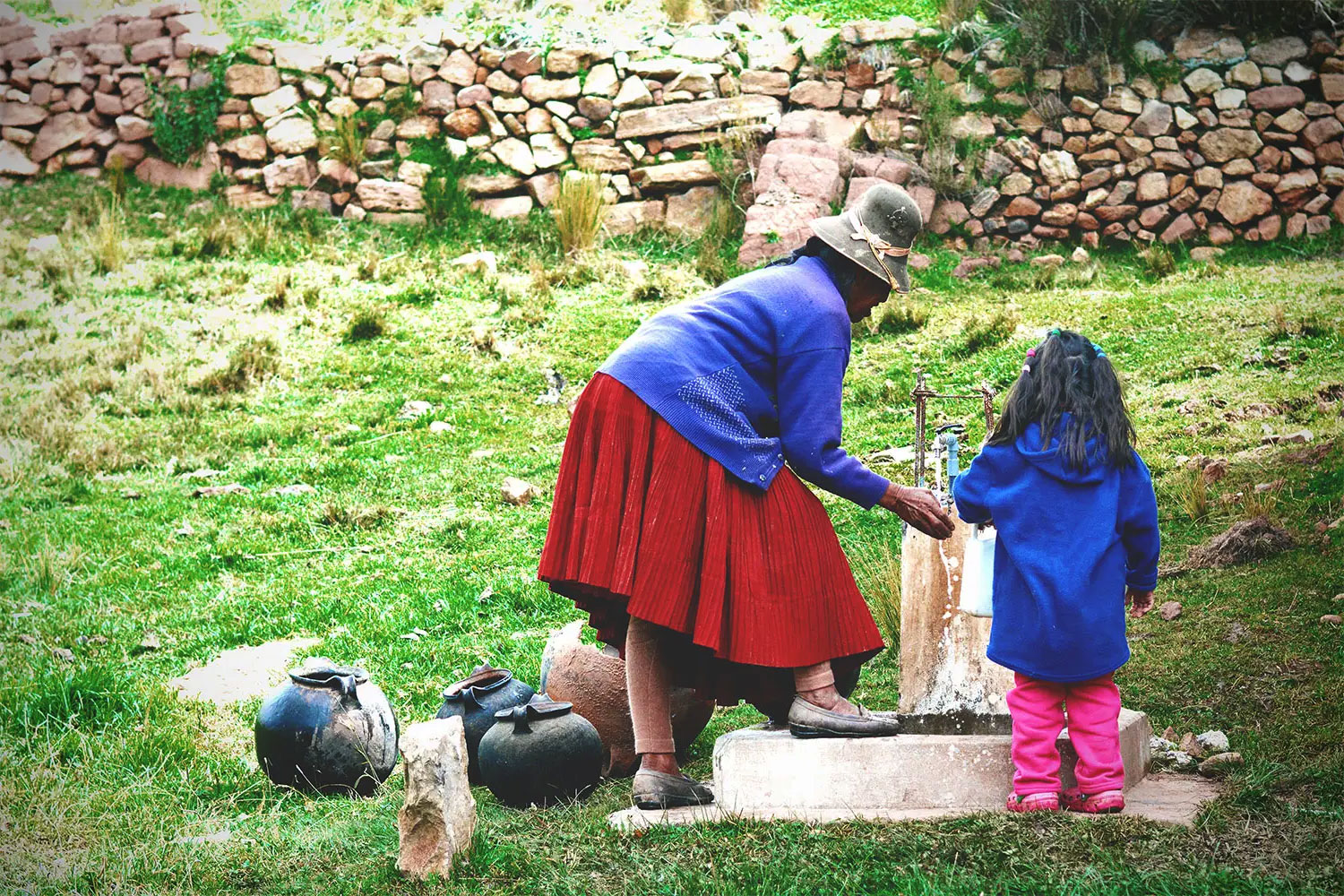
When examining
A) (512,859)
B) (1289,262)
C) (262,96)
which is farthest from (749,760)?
(262,96)

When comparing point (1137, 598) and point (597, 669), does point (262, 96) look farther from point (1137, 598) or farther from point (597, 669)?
point (1137, 598)

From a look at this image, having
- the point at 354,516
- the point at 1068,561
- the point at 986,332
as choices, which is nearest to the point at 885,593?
the point at 1068,561

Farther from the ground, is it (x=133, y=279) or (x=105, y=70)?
(x=105, y=70)

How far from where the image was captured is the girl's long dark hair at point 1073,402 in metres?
3.34

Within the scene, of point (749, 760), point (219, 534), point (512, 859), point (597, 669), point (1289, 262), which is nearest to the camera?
point (512, 859)

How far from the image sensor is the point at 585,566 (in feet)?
11.6

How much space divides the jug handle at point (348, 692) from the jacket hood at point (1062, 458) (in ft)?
8.30

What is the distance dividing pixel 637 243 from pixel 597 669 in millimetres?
7502

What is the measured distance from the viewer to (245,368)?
31.1ft

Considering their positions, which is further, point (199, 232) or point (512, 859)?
point (199, 232)

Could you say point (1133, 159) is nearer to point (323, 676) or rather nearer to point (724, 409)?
point (724, 409)

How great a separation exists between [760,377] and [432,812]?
1.50 meters

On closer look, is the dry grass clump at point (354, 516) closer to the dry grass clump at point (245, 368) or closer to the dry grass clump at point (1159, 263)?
the dry grass clump at point (245, 368)

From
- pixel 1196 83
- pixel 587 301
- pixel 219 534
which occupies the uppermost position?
pixel 1196 83
